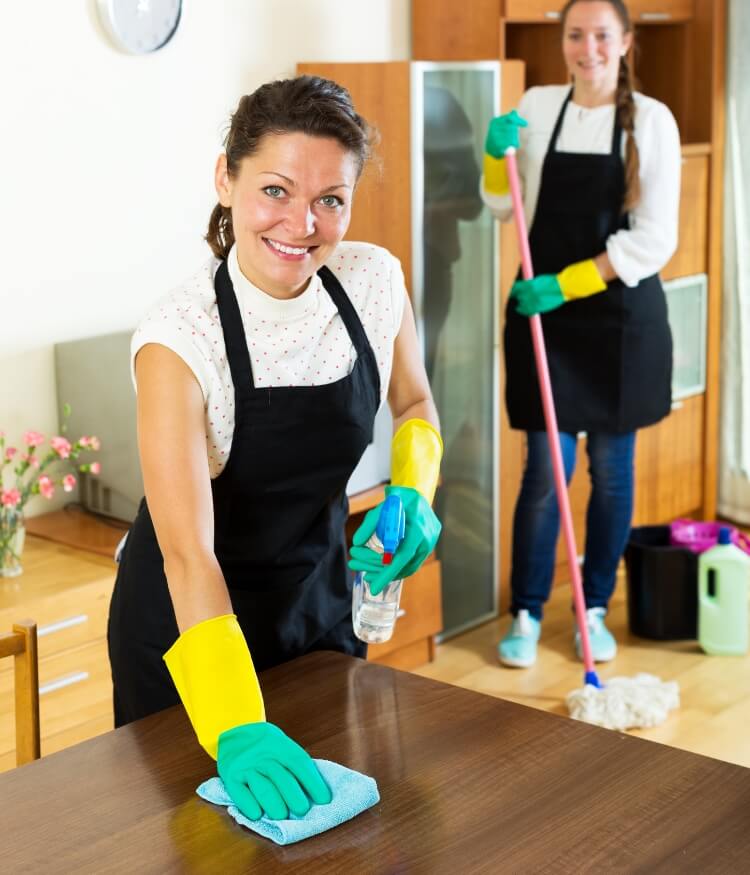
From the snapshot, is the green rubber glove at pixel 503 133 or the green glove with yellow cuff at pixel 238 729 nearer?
the green glove with yellow cuff at pixel 238 729

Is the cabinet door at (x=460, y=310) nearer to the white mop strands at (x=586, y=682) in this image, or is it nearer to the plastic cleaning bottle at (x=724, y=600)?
the white mop strands at (x=586, y=682)

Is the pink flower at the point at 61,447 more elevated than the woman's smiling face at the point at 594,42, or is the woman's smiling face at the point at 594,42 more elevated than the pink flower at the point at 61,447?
the woman's smiling face at the point at 594,42

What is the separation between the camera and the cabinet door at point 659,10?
3.94m

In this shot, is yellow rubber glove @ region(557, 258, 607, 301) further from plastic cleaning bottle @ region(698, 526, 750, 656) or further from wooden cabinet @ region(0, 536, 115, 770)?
wooden cabinet @ region(0, 536, 115, 770)

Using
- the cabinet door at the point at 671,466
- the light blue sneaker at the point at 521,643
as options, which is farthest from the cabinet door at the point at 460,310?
the cabinet door at the point at 671,466

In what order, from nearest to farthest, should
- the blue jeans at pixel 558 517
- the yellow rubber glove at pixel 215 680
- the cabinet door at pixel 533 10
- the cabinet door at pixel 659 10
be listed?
1. the yellow rubber glove at pixel 215 680
2. the blue jeans at pixel 558 517
3. the cabinet door at pixel 533 10
4. the cabinet door at pixel 659 10

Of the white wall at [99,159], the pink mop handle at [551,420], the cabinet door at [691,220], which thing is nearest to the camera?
the white wall at [99,159]

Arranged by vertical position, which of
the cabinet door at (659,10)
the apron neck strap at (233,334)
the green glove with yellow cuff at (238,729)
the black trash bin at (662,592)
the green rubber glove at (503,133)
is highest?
the cabinet door at (659,10)

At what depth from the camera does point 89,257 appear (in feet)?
9.80

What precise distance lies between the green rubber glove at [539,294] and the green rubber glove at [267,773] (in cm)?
205

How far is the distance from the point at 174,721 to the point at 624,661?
7.19 ft

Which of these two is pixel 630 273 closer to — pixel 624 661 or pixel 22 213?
pixel 624 661

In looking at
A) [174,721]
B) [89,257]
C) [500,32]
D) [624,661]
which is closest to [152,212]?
[89,257]

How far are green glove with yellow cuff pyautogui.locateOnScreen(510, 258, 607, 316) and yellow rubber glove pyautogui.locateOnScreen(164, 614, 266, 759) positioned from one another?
1959 millimetres
